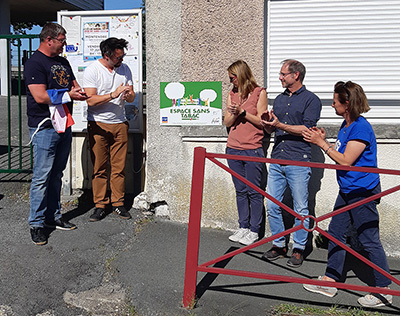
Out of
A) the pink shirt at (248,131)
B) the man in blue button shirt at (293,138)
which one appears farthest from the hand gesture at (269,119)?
the pink shirt at (248,131)

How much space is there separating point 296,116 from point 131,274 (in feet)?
6.73

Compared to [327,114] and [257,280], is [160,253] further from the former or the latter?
[327,114]

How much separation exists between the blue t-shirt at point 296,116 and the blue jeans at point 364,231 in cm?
72

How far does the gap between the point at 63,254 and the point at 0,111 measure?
6639mm

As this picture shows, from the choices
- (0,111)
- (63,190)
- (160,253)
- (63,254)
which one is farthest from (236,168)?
(0,111)

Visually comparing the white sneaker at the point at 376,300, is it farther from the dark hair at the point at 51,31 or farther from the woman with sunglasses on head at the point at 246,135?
the dark hair at the point at 51,31

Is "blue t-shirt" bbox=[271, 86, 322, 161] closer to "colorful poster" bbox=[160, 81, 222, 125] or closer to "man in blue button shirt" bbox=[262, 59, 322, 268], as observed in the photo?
"man in blue button shirt" bbox=[262, 59, 322, 268]

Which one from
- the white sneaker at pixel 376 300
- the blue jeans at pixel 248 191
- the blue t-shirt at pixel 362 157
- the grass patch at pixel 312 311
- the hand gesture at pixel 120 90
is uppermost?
the hand gesture at pixel 120 90

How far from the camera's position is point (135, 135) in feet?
19.8

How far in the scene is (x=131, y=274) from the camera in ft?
13.2

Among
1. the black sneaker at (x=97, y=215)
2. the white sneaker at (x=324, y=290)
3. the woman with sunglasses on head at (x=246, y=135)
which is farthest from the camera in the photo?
the black sneaker at (x=97, y=215)

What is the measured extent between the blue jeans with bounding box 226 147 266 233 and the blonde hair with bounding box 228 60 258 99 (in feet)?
1.93

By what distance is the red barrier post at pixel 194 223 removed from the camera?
11.1 feet

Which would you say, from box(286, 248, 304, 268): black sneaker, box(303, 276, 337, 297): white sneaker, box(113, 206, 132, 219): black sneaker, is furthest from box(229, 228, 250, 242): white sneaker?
box(113, 206, 132, 219): black sneaker
